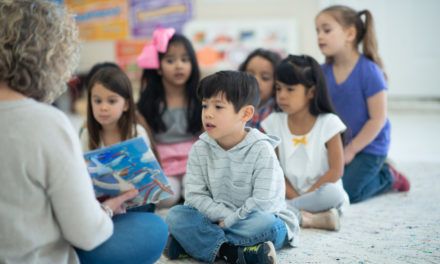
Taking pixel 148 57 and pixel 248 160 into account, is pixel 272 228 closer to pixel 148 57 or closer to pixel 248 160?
pixel 248 160

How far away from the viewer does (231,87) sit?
124cm

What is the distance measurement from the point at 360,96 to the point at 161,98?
3.06 ft

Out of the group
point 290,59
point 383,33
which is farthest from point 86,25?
point 290,59

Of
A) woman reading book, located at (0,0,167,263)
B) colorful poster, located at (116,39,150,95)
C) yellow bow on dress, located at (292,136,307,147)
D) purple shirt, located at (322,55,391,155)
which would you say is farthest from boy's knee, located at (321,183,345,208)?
colorful poster, located at (116,39,150,95)

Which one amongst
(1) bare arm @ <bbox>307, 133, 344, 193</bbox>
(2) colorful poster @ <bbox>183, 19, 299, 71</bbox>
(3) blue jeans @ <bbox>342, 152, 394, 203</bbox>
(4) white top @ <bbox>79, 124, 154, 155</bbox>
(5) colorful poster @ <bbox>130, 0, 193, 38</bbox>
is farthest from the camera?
(5) colorful poster @ <bbox>130, 0, 193, 38</bbox>

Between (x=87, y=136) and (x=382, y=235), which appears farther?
(x=87, y=136)

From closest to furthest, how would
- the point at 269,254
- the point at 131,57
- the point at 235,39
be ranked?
the point at 269,254 → the point at 235,39 → the point at 131,57

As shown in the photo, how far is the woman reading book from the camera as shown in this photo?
756 millimetres

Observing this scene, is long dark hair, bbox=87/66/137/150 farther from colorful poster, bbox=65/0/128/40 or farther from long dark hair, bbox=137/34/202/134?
colorful poster, bbox=65/0/128/40

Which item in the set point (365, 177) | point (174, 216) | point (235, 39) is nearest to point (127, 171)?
point (174, 216)

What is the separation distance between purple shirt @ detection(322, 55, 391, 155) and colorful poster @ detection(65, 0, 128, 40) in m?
3.68

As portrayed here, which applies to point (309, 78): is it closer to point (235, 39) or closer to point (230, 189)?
point (230, 189)

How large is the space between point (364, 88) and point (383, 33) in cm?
275

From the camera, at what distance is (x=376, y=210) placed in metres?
1.71
